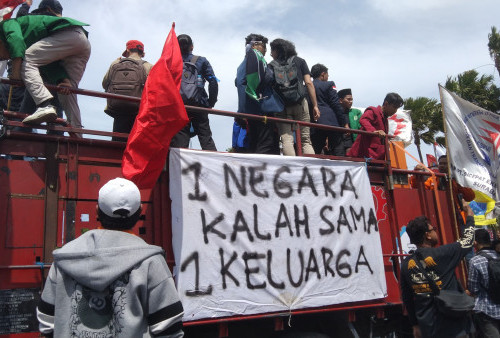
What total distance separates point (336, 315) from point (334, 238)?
0.76m

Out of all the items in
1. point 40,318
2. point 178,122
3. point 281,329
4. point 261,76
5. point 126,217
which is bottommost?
point 281,329

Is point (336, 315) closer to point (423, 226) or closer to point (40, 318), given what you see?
point (423, 226)

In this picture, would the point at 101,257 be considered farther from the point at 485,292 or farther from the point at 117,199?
the point at 485,292

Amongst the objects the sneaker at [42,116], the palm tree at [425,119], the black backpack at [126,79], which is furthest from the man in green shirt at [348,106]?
the palm tree at [425,119]

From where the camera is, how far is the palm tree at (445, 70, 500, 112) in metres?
19.7

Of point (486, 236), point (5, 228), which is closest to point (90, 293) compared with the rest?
point (5, 228)

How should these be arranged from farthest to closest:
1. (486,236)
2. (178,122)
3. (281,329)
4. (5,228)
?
(486,236), (281,329), (178,122), (5,228)

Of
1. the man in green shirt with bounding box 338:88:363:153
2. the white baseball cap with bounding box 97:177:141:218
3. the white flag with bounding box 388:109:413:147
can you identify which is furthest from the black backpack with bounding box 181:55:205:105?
the white flag with bounding box 388:109:413:147

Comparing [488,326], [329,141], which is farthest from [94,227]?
[488,326]

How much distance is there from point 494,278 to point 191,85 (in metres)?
3.92

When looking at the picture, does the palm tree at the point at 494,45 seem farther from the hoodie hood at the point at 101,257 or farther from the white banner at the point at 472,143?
the hoodie hood at the point at 101,257

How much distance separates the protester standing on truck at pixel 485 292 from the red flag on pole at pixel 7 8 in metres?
5.35

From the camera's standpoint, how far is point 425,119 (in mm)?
19969

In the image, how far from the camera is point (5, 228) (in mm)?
3508
